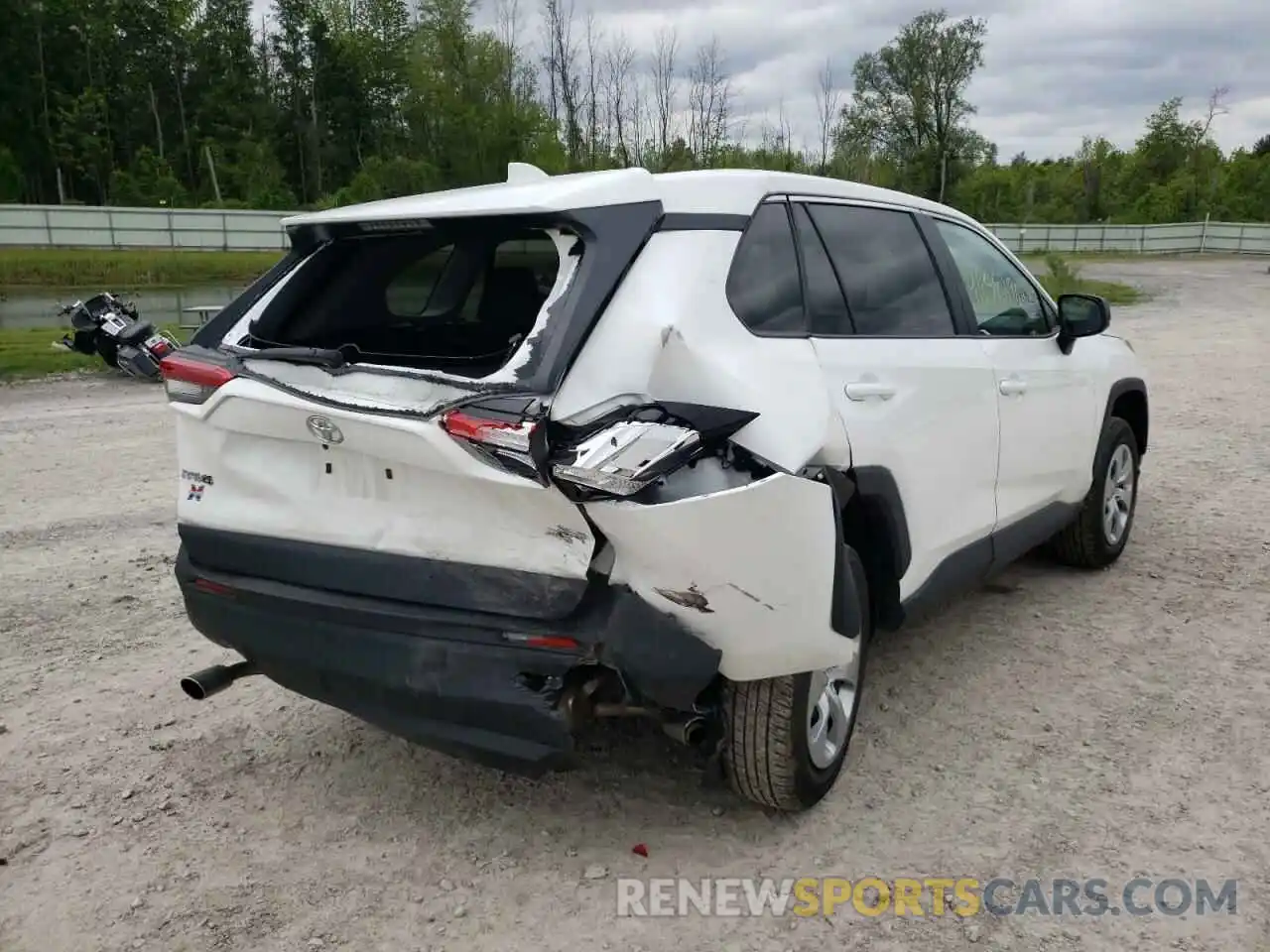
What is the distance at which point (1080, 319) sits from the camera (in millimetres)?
4676

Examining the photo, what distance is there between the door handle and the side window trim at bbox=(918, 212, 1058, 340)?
84 cm

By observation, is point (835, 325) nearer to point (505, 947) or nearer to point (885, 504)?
point (885, 504)

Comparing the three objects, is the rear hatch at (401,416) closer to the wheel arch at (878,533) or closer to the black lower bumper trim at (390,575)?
the black lower bumper trim at (390,575)

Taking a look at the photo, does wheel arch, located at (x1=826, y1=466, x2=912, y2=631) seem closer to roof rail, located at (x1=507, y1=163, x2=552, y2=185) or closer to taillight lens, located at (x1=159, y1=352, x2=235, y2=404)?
roof rail, located at (x1=507, y1=163, x2=552, y2=185)

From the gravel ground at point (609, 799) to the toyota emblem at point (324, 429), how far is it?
121cm

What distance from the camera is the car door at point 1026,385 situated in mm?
4160

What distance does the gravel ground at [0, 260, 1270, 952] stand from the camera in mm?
2725

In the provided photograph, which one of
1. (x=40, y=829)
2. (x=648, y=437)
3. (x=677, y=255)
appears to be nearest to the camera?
(x=648, y=437)

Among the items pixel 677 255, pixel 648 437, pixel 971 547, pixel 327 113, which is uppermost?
pixel 327 113

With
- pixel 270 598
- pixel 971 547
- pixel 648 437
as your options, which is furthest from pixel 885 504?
pixel 270 598

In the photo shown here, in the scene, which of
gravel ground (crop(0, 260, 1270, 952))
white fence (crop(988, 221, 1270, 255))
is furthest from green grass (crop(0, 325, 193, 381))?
white fence (crop(988, 221, 1270, 255))

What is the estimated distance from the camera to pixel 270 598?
298 cm

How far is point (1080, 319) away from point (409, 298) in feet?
9.65

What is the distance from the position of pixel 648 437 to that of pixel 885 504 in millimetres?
1100
